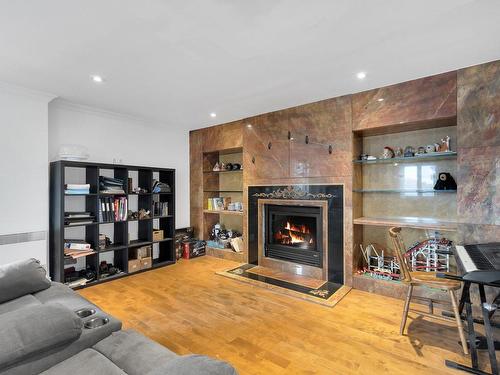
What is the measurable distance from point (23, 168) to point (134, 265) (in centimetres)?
188

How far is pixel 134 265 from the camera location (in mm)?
3908

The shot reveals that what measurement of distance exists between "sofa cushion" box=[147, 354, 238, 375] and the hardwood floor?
1.17 metres

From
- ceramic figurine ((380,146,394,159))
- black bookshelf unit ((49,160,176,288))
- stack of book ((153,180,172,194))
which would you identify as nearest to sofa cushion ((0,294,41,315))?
black bookshelf unit ((49,160,176,288))

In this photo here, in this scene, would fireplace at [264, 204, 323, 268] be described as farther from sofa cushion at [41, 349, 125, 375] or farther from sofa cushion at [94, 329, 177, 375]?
sofa cushion at [41, 349, 125, 375]

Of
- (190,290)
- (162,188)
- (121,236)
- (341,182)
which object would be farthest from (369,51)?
(121,236)

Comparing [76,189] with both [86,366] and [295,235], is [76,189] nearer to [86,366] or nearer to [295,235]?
[86,366]

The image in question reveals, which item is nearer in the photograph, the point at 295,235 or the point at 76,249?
the point at 76,249

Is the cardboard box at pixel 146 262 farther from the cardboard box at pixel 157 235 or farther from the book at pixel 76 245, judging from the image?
the book at pixel 76 245

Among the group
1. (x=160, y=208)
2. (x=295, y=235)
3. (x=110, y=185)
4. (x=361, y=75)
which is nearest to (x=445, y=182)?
(x=361, y=75)

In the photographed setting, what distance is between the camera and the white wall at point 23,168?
2.92 m

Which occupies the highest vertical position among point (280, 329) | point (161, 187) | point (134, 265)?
point (161, 187)

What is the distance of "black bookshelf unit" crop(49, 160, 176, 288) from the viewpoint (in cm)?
324

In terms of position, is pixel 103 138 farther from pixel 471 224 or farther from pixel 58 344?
pixel 471 224

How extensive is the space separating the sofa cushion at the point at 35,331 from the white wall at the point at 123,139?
3.02 meters
